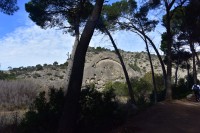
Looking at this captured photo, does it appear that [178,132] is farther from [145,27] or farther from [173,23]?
[173,23]

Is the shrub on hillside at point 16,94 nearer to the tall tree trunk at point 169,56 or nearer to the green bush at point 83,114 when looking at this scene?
the tall tree trunk at point 169,56

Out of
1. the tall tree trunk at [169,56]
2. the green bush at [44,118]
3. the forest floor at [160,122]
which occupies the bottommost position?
the forest floor at [160,122]

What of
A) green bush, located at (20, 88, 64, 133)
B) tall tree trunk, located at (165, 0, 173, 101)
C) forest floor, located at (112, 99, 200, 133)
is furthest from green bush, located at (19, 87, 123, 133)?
tall tree trunk, located at (165, 0, 173, 101)

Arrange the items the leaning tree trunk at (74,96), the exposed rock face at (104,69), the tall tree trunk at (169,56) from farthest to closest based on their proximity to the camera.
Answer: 1. the exposed rock face at (104,69)
2. the tall tree trunk at (169,56)
3. the leaning tree trunk at (74,96)

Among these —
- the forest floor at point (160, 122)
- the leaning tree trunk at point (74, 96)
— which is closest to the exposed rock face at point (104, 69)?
the forest floor at point (160, 122)

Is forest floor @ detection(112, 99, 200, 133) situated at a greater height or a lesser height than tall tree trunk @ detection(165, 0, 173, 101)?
lesser

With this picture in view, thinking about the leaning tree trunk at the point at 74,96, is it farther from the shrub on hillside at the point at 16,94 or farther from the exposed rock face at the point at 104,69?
the exposed rock face at the point at 104,69

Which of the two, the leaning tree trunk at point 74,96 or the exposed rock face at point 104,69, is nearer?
the leaning tree trunk at point 74,96

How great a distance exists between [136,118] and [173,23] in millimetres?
26855

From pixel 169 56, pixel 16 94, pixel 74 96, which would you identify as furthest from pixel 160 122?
pixel 16 94

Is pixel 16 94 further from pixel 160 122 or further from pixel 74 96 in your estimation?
pixel 74 96

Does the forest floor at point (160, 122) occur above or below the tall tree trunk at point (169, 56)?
below

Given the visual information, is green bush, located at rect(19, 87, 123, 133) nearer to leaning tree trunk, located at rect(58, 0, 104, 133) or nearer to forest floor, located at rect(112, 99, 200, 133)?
forest floor, located at rect(112, 99, 200, 133)

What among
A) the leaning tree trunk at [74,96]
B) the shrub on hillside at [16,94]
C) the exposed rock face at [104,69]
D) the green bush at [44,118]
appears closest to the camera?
the leaning tree trunk at [74,96]
